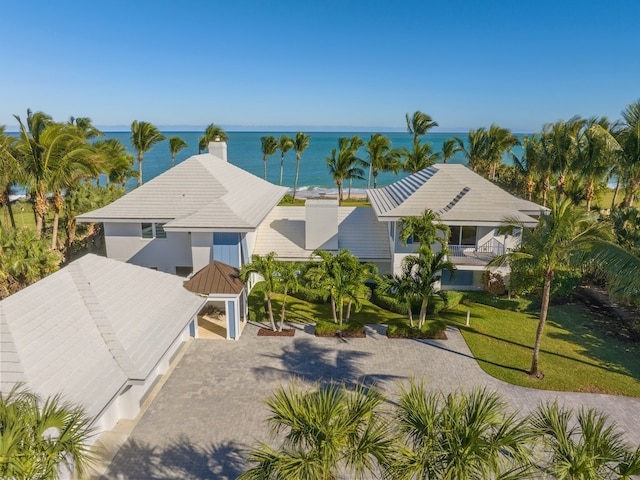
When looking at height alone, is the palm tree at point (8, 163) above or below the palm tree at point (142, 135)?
below

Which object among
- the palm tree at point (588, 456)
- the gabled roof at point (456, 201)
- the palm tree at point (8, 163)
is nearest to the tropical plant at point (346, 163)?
the gabled roof at point (456, 201)

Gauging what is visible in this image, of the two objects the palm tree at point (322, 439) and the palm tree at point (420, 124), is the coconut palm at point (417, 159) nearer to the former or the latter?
the palm tree at point (420, 124)

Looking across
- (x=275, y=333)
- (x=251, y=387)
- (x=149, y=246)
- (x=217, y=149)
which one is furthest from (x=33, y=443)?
(x=217, y=149)

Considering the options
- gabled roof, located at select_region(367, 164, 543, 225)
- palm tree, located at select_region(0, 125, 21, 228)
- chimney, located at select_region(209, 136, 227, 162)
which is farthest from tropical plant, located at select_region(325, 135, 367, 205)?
palm tree, located at select_region(0, 125, 21, 228)

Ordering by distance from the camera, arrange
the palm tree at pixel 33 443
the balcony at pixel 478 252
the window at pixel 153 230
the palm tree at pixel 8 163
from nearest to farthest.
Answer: the palm tree at pixel 33 443 < the palm tree at pixel 8 163 < the window at pixel 153 230 < the balcony at pixel 478 252

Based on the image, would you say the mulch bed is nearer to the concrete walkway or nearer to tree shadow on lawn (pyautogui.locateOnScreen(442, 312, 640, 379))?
the concrete walkway

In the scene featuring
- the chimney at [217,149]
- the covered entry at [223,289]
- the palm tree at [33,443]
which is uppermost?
the chimney at [217,149]

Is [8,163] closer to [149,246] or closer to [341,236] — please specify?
[149,246]
